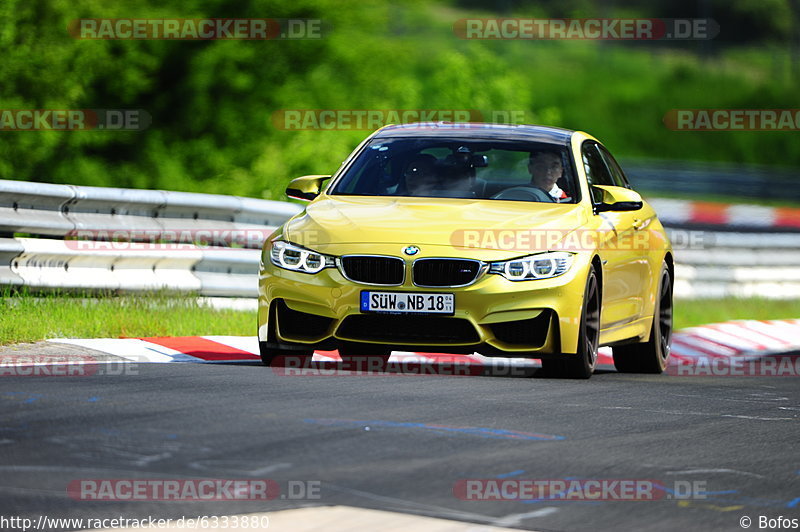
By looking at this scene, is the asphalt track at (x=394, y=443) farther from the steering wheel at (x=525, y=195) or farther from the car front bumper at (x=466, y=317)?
the steering wheel at (x=525, y=195)

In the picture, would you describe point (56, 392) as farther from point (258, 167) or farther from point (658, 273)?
point (258, 167)

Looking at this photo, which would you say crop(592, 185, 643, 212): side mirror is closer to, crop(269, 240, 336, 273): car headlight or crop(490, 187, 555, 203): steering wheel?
crop(490, 187, 555, 203): steering wheel

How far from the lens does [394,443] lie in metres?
6.85

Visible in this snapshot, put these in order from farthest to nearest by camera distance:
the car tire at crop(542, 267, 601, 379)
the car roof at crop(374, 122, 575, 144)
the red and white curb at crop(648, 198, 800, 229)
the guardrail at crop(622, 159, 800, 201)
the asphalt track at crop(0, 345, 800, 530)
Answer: the guardrail at crop(622, 159, 800, 201) → the red and white curb at crop(648, 198, 800, 229) → the car roof at crop(374, 122, 575, 144) → the car tire at crop(542, 267, 601, 379) → the asphalt track at crop(0, 345, 800, 530)

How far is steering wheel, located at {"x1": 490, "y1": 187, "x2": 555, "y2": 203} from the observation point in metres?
10.6

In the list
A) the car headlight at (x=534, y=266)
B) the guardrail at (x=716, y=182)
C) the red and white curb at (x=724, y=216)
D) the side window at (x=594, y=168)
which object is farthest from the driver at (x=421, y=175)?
the guardrail at (x=716, y=182)

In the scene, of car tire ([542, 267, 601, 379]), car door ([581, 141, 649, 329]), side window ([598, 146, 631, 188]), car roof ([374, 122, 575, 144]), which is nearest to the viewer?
car tire ([542, 267, 601, 379])

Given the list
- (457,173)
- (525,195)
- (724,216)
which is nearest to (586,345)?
(525,195)

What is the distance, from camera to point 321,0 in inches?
1478

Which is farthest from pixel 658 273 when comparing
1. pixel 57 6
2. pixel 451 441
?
pixel 57 6

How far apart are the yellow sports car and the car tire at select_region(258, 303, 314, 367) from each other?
14mm

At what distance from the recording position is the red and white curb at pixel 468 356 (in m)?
10.4

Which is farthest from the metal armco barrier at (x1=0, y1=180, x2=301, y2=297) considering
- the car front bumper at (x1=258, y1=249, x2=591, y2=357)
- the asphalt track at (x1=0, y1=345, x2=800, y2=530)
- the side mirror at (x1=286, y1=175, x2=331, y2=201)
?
the car front bumper at (x1=258, y1=249, x2=591, y2=357)

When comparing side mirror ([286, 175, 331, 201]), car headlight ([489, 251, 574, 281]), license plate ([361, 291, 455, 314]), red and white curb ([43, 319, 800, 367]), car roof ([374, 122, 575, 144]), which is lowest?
red and white curb ([43, 319, 800, 367])
